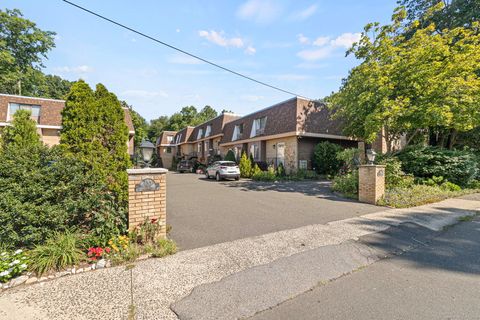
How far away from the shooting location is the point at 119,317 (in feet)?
7.69

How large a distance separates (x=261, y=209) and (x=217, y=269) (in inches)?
158

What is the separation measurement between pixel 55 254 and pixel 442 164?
561 inches

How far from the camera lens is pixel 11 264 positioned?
117 inches

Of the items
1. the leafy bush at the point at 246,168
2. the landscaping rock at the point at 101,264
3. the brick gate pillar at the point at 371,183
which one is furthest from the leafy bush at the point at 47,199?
the leafy bush at the point at 246,168

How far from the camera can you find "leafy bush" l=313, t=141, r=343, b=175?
1625 centimetres

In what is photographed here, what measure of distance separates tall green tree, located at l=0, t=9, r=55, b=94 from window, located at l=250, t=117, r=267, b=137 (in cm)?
2049

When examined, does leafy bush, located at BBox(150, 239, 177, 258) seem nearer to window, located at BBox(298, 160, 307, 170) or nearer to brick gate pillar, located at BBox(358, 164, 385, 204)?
brick gate pillar, located at BBox(358, 164, 385, 204)

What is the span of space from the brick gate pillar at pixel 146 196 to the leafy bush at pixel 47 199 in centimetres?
33

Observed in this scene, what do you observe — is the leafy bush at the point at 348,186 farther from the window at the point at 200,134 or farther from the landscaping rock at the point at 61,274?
the window at the point at 200,134

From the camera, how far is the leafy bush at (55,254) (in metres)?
3.18

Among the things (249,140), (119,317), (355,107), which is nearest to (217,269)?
Answer: (119,317)

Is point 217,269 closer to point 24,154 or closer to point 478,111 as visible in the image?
point 24,154

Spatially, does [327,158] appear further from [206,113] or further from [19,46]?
[206,113]

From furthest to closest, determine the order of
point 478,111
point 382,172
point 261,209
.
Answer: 1. point 478,111
2. point 382,172
3. point 261,209
